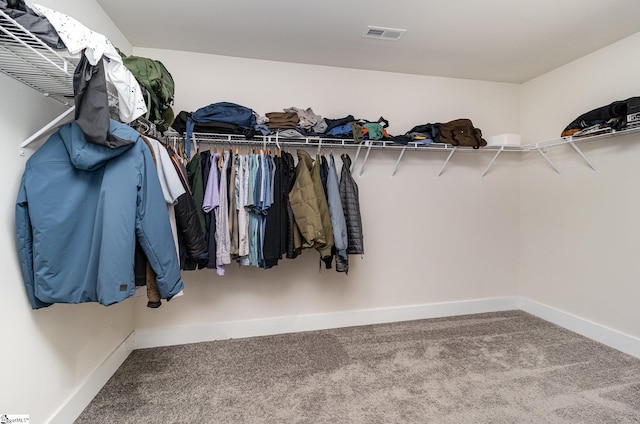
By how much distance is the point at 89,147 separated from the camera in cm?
125

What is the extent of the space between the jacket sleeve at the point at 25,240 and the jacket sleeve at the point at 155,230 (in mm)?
436

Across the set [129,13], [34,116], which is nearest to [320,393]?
[34,116]

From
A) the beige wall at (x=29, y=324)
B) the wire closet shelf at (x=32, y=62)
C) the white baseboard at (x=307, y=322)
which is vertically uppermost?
the wire closet shelf at (x=32, y=62)

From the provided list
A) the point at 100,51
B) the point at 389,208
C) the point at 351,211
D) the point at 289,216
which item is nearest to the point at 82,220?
the point at 100,51

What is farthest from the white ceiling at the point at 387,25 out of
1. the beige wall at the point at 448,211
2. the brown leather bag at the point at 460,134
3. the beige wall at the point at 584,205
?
the brown leather bag at the point at 460,134

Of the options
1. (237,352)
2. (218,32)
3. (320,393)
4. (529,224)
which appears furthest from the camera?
(529,224)

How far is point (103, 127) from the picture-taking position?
1170 mm

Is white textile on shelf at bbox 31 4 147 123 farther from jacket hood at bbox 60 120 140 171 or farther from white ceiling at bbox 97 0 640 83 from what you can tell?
white ceiling at bbox 97 0 640 83

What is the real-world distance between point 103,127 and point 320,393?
72.7 inches

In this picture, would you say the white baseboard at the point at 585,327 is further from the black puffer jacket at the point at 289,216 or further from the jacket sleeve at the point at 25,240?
the jacket sleeve at the point at 25,240

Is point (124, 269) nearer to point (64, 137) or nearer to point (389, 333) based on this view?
point (64, 137)

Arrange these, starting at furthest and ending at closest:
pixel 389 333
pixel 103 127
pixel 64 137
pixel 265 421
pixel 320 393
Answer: pixel 389 333 < pixel 320 393 < pixel 265 421 < pixel 64 137 < pixel 103 127

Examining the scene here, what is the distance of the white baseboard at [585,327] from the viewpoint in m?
2.32

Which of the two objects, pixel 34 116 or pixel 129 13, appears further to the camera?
pixel 129 13
